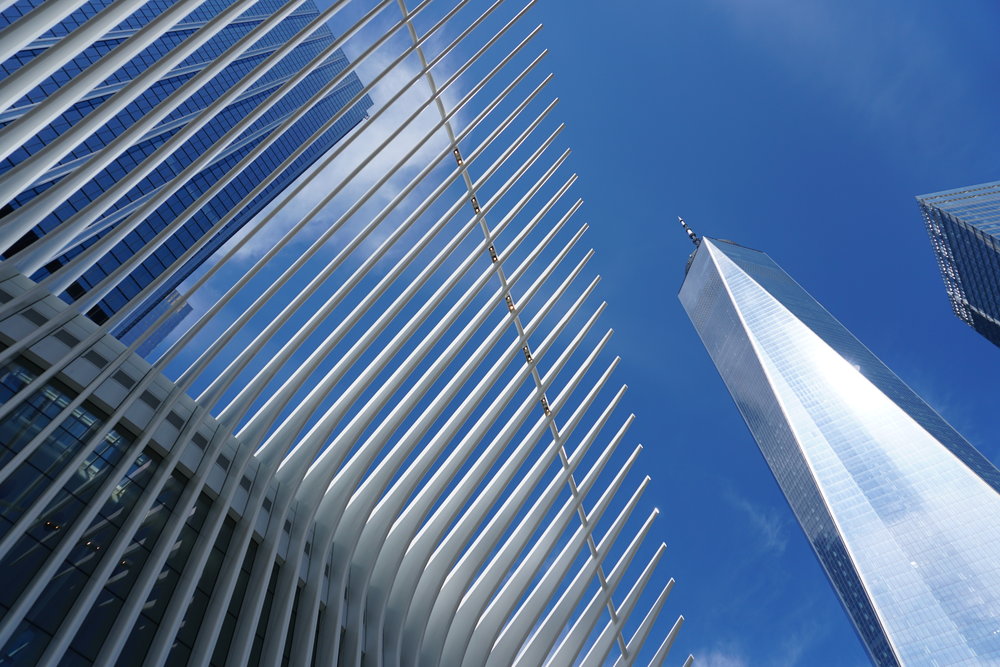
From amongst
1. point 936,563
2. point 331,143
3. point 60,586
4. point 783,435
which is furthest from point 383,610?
point 783,435

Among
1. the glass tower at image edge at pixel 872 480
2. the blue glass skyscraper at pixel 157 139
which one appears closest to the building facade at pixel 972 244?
the glass tower at image edge at pixel 872 480

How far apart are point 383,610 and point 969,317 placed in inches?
6537

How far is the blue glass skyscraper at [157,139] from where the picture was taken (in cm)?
5819

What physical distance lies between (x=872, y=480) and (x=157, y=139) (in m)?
117

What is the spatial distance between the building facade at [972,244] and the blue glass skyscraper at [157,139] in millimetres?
110513

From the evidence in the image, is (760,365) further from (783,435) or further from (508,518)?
(508,518)

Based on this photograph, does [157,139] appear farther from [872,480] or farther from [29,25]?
[872,480]

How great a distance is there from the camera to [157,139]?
8100cm

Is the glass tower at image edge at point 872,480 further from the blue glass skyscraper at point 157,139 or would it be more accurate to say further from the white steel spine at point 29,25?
the white steel spine at point 29,25

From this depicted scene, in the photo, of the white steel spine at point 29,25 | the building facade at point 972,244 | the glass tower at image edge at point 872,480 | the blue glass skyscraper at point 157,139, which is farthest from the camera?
the building facade at point 972,244

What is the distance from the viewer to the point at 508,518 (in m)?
16.1

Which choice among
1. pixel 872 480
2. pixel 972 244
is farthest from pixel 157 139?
pixel 972 244

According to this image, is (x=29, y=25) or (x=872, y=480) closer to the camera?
(x=29, y=25)

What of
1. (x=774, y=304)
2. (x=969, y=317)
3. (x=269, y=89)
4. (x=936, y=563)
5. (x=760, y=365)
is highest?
(x=969, y=317)
